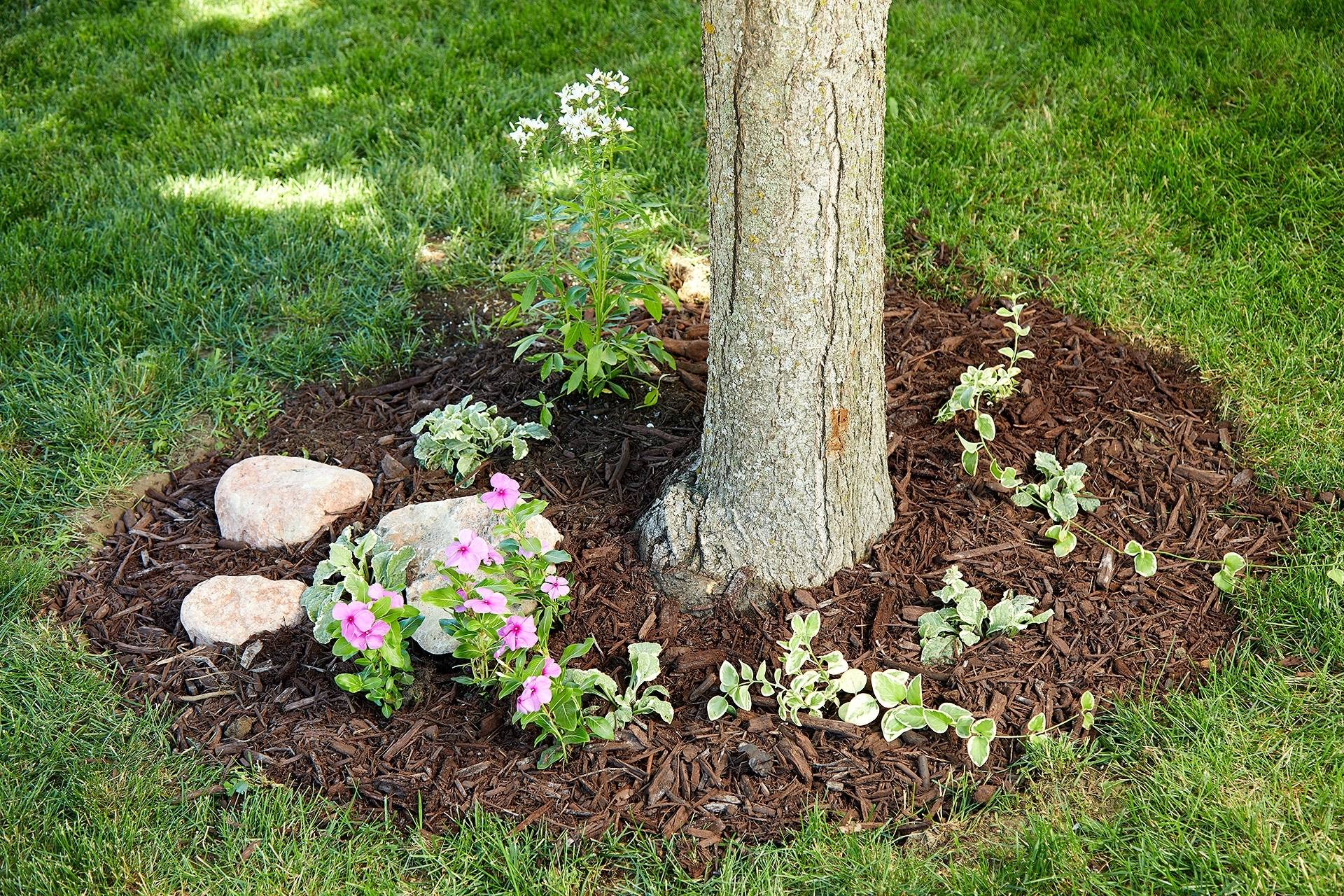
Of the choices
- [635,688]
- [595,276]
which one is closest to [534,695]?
[635,688]

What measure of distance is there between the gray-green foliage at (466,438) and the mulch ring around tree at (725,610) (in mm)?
79

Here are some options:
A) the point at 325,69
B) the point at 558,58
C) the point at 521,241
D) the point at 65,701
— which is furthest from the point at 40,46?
the point at 65,701

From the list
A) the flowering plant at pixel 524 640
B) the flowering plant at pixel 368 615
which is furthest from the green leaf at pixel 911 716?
the flowering plant at pixel 368 615

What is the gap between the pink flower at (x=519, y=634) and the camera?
9.21 feet

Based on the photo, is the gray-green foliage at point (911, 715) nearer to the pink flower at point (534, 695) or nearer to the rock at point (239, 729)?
the pink flower at point (534, 695)

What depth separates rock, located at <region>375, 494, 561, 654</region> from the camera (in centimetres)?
323

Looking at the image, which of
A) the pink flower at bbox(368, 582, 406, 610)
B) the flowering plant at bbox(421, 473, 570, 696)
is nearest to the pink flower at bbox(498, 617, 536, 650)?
the flowering plant at bbox(421, 473, 570, 696)

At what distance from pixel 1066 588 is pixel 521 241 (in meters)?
2.78

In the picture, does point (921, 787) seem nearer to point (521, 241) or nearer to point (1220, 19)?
point (521, 241)

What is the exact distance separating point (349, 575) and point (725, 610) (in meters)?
1.07

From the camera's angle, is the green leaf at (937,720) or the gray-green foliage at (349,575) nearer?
the green leaf at (937,720)

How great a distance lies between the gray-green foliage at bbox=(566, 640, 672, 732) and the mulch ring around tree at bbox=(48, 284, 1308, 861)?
6 cm

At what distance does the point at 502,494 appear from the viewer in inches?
115

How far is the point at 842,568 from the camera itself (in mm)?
3363
